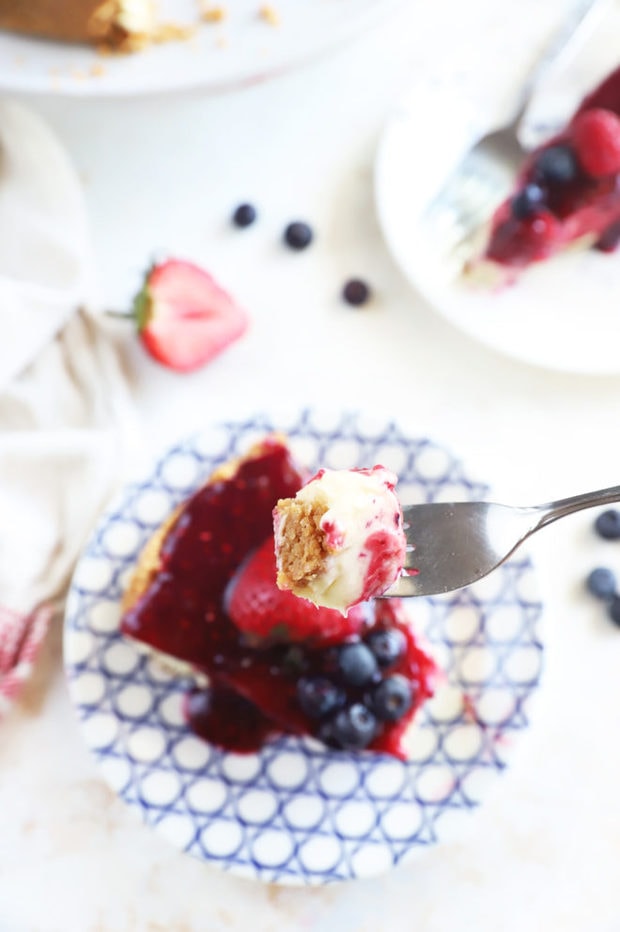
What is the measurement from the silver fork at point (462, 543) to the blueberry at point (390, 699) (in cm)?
28

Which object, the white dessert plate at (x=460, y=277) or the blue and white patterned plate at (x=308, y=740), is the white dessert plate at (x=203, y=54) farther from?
the blue and white patterned plate at (x=308, y=740)

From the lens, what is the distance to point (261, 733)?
1356 mm

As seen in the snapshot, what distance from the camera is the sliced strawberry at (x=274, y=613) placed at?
127 centimetres

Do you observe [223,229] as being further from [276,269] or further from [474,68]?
[474,68]

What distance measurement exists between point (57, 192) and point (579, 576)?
37.4 inches

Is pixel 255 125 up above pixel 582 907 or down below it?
above

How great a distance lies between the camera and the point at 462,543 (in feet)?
3.40

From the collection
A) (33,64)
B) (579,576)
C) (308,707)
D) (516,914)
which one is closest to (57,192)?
(33,64)

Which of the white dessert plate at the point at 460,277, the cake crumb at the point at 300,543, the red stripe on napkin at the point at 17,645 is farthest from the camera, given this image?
the white dessert plate at the point at 460,277

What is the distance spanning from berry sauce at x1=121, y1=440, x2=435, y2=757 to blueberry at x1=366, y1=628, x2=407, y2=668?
0.01 metres

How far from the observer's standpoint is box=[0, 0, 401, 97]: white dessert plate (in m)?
1.42

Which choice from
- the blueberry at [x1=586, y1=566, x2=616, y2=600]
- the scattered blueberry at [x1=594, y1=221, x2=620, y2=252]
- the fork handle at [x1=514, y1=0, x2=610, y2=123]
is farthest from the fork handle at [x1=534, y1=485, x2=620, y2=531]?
the fork handle at [x1=514, y1=0, x2=610, y2=123]

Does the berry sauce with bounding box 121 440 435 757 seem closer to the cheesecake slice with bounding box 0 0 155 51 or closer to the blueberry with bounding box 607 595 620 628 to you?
the blueberry with bounding box 607 595 620 628

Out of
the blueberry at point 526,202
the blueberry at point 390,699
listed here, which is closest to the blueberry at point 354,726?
the blueberry at point 390,699
